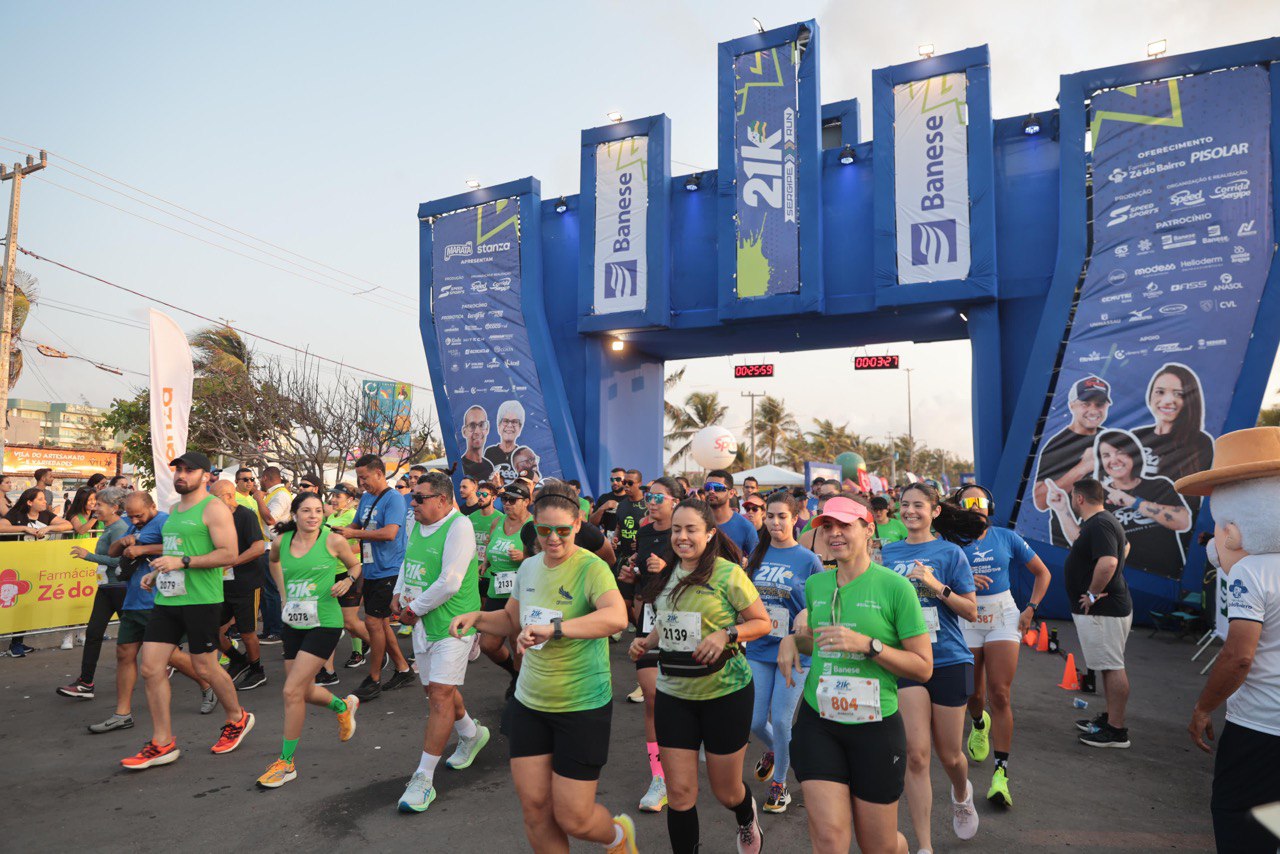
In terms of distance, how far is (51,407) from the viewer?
163500mm

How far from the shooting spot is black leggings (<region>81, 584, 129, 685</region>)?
23.0ft

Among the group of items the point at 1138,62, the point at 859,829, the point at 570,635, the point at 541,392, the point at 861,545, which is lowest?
the point at 859,829

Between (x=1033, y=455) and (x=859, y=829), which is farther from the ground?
(x=1033, y=455)

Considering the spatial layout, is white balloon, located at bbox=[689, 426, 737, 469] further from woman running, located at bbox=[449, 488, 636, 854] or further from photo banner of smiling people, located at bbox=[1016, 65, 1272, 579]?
woman running, located at bbox=[449, 488, 636, 854]

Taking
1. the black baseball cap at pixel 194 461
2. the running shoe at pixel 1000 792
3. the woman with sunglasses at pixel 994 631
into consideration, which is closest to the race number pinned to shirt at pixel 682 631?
the woman with sunglasses at pixel 994 631

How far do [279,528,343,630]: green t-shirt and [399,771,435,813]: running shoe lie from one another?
124cm

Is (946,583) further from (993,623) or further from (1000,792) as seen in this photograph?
(1000,792)

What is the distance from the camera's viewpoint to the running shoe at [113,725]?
6.13 m

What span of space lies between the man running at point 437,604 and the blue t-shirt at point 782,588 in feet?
5.95

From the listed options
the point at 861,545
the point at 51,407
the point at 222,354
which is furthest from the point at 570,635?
the point at 51,407

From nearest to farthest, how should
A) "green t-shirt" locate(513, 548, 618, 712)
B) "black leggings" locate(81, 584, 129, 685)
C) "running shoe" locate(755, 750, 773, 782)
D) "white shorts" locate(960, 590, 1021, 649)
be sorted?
"green t-shirt" locate(513, 548, 618, 712)
"white shorts" locate(960, 590, 1021, 649)
"running shoe" locate(755, 750, 773, 782)
"black leggings" locate(81, 584, 129, 685)

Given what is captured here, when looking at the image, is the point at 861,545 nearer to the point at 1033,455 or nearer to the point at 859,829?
the point at 859,829

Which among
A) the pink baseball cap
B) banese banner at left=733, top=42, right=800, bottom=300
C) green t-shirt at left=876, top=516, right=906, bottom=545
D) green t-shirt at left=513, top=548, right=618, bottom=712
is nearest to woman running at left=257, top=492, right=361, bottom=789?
green t-shirt at left=513, top=548, right=618, bottom=712

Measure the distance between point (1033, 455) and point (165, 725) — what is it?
1201 cm
